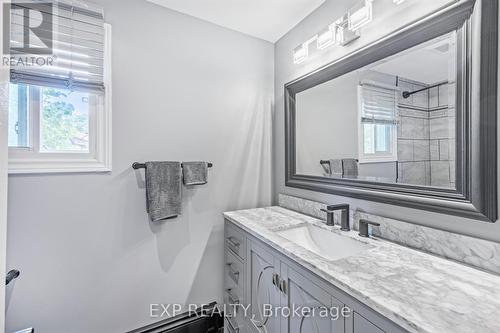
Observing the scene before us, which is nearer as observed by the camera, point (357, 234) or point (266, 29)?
point (357, 234)

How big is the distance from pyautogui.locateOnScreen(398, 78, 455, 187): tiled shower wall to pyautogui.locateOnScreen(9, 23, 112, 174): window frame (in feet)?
5.52

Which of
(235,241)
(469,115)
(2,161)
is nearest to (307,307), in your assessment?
(235,241)

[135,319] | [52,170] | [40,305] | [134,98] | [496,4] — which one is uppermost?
[496,4]

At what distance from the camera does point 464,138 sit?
2.98 feet

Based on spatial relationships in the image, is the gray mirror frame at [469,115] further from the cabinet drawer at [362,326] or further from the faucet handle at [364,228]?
the cabinet drawer at [362,326]

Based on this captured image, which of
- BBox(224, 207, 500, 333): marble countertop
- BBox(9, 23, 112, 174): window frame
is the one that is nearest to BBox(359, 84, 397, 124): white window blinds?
BBox(224, 207, 500, 333): marble countertop

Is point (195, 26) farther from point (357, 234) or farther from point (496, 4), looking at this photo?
point (357, 234)

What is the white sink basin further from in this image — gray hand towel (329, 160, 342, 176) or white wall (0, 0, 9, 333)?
white wall (0, 0, 9, 333)

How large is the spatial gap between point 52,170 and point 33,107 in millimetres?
369

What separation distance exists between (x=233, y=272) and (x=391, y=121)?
1386 mm

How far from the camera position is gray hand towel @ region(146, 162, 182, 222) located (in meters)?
1.46

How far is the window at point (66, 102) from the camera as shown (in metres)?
1.23

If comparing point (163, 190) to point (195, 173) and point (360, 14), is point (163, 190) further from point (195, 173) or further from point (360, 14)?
point (360, 14)

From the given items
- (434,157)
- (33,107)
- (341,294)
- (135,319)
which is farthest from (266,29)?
(135,319)
